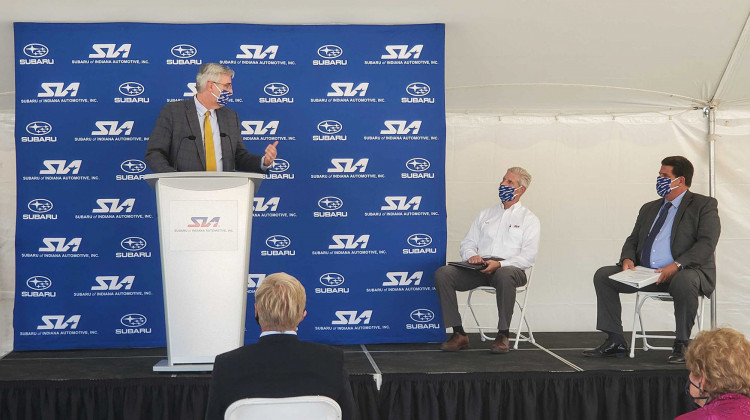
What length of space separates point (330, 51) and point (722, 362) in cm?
377

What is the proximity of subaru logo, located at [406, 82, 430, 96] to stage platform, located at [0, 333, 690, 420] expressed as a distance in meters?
1.82

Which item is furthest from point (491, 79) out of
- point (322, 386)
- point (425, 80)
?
point (322, 386)

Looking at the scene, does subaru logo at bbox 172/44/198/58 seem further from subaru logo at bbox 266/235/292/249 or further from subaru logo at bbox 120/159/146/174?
subaru logo at bbox 266/235/292/249

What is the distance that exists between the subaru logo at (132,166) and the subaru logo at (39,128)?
53cm

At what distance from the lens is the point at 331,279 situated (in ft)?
17.3

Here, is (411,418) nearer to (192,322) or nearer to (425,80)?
(192,322)

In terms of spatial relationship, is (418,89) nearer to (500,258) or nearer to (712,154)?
(500,258)

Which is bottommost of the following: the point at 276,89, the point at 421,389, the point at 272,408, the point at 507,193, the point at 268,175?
the point at 421,389

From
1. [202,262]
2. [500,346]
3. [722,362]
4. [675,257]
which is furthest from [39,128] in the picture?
[722,362]

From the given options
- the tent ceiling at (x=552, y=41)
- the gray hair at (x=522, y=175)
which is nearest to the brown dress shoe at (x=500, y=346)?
the gray hair at (x=522, y=175)

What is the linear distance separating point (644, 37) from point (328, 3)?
227 cm

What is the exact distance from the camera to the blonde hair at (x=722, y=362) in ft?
6.91

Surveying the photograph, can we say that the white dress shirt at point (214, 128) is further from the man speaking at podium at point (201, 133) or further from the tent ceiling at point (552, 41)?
the tent ceiling at point (552, 41)

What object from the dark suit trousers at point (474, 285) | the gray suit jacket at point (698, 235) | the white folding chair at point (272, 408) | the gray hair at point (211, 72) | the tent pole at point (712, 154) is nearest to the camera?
the white folding chair at point (272, 408)
